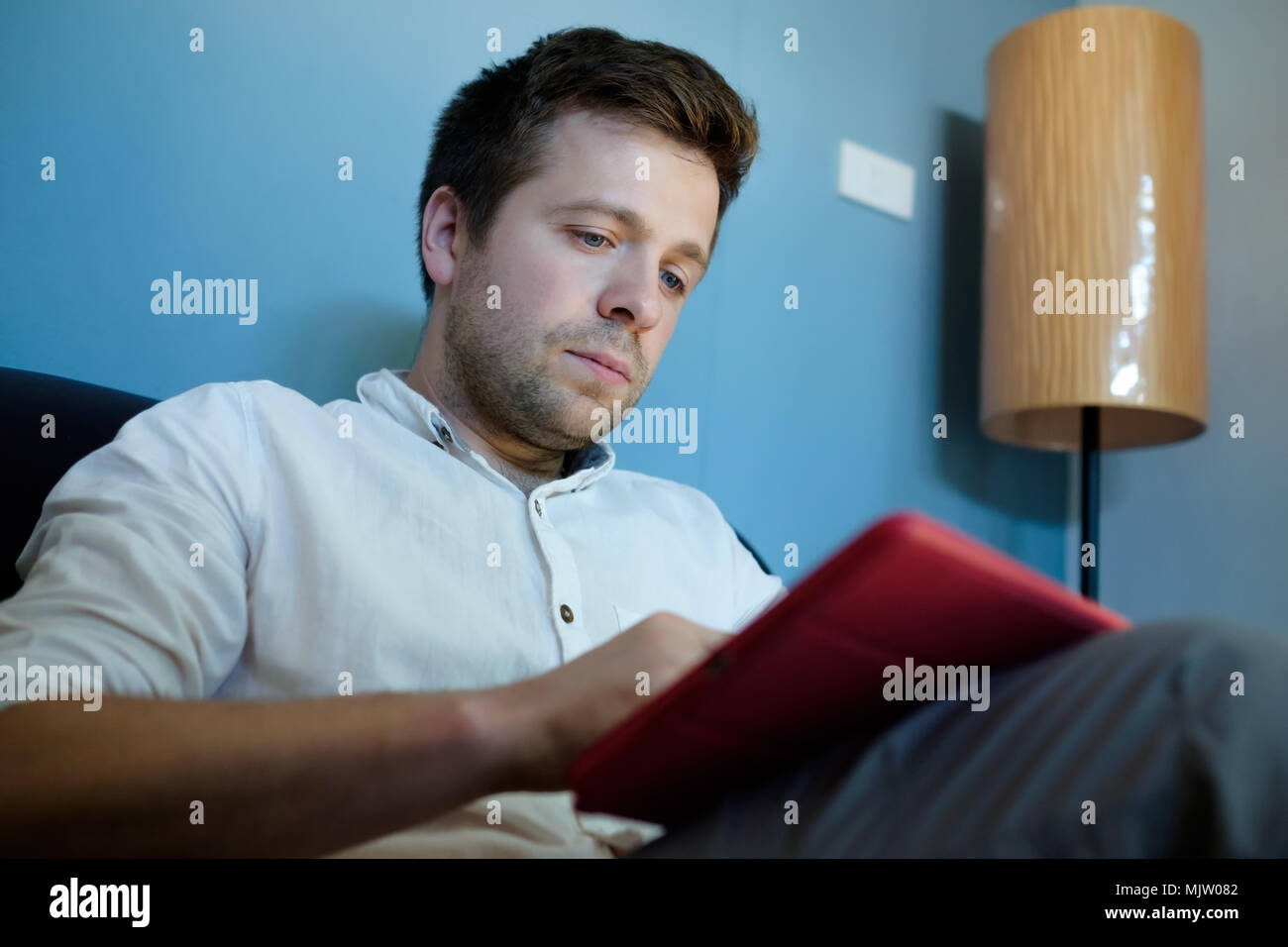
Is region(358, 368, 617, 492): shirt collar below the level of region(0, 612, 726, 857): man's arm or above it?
above

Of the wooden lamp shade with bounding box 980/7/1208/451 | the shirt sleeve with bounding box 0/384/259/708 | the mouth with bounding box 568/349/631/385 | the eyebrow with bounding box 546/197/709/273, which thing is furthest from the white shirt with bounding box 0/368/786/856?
the wooden lamp shade with bounding box 980/7/1208/451

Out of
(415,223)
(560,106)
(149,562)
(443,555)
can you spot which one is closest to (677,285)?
(560,106)

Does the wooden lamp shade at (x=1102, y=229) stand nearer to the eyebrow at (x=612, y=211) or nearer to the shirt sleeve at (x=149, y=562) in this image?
the eyebrow at (x=612, y=211)

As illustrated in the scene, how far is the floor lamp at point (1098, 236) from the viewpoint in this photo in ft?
5.13

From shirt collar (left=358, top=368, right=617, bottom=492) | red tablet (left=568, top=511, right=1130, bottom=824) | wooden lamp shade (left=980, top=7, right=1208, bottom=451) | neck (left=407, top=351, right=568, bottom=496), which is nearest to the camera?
red tablet (left=568, top=511, right=1130, bottom=824)

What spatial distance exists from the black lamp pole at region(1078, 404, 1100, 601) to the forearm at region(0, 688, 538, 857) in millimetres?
1317

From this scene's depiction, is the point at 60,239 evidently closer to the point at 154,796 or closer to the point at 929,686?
the point at 154,796

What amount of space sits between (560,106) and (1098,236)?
865 millimetres

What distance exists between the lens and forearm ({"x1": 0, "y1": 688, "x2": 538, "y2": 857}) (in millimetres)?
563

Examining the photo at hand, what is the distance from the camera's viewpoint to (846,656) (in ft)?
1.49

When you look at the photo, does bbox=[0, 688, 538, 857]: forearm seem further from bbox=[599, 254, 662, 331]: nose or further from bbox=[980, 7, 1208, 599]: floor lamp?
bbox=[980, 7, 1208, 599]: floor lamp

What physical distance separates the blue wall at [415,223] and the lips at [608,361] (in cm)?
31

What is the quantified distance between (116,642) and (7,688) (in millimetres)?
69

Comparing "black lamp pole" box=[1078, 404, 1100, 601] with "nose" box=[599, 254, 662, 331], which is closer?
"nose" box=[599, 254, 662, 331]
